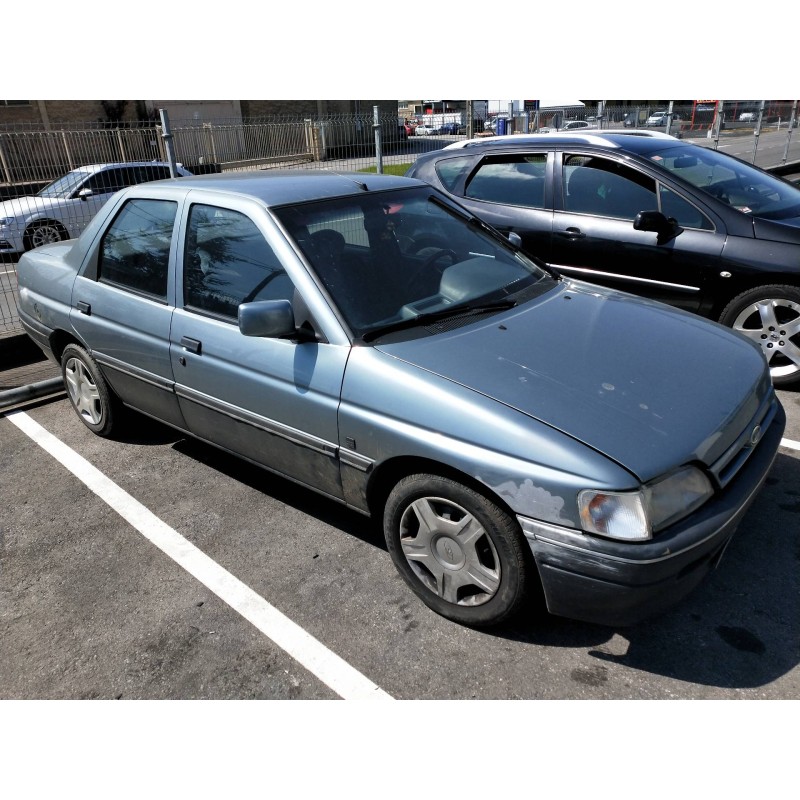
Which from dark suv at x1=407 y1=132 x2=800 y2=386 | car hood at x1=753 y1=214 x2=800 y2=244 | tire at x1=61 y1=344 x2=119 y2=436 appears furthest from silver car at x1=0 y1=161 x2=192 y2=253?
car hood at x1=753 y1=214 x2=800 y2=244

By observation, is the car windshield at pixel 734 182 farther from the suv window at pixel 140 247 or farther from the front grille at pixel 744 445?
the suv window at pixel 140 247

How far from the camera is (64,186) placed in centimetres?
738

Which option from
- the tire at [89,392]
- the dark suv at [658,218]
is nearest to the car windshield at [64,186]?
the tire at [89,392]

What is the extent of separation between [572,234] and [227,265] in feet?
10.4

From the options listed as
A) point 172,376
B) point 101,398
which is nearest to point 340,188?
point 172,376

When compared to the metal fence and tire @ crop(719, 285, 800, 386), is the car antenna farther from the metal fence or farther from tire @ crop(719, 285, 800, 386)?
the metal fence

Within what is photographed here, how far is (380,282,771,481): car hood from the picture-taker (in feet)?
7.72

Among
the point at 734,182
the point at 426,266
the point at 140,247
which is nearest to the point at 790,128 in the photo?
the point at 734,182

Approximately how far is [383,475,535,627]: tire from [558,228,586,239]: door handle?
11.4 ft

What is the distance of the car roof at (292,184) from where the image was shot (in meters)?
3.31

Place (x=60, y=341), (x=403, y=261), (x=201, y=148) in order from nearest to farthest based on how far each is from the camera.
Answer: (x=403, y=261)
(x=60, y=341)
(x=201, y=148)

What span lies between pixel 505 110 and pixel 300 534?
14942 mm

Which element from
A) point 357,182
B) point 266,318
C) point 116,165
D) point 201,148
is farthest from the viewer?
point 201,148

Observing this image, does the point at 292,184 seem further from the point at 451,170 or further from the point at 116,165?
the point at 116,165
